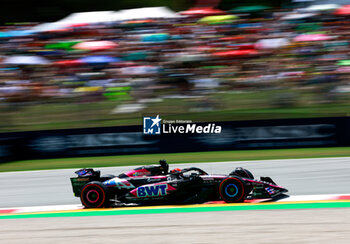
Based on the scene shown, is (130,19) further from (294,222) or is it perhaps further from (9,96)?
(294,222)

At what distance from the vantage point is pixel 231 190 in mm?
6238

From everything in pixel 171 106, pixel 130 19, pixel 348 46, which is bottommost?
pixel 171 106

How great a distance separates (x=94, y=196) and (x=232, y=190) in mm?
1903

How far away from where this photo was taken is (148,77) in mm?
13664

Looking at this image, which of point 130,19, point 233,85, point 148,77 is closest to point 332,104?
point 233,85

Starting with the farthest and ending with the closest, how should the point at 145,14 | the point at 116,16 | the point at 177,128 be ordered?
the point at 116,16, the point at 145,14, the point at 177,128

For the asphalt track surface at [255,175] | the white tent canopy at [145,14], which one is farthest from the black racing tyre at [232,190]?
the white tent canopy at [145,14]

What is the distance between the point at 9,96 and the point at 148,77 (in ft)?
13.1

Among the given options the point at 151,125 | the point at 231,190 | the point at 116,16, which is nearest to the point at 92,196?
the point at 231,190

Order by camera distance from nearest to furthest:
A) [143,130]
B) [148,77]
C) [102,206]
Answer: [102,206] < [143,130] < [148,77]

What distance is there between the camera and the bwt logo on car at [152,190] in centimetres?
642

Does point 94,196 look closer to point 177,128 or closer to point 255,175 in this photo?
point 255,175

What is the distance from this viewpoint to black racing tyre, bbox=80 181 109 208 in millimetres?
6586

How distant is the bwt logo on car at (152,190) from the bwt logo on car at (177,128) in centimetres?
536
